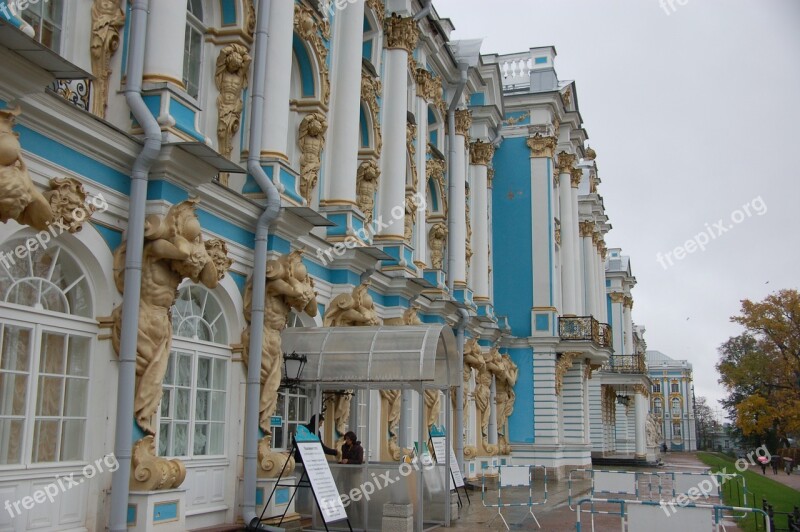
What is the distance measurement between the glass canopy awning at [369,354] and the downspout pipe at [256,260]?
1076 millimetres

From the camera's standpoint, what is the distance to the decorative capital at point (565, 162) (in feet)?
111

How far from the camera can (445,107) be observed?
24.2m

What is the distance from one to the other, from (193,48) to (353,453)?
243 inches

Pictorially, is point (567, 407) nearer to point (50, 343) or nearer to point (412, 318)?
point (412, 318)

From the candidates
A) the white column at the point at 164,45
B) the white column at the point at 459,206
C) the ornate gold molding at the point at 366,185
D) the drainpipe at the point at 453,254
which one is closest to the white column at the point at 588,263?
the white column at the point at 459,206

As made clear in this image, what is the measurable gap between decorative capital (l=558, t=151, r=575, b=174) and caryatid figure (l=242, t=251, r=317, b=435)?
23.1m

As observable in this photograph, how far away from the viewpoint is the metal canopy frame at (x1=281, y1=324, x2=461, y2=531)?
40.7 ft

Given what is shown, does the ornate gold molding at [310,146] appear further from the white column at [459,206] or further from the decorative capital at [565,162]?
the decorative capital at [565,162]

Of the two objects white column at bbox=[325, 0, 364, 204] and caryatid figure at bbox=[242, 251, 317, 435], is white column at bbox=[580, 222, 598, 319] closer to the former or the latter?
white column at bbox=[325, 0, 364, 204]

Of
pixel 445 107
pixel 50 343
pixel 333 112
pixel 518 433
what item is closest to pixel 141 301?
pixel 50 343

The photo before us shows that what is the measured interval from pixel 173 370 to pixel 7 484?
2.81 meters

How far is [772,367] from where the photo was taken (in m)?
35.2

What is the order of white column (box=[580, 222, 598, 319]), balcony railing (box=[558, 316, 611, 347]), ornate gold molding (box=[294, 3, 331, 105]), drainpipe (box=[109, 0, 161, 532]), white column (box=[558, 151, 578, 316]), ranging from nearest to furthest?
drainpipe (box=[109, 0, 161, 532]), ornate gold molding (box=[294, 3, 331, 105]), balcony railing (box=[558, 316, 611, 347]), white column (box=[558, 151, 578, 316]), white column (box=[580, 222, 598, 319])

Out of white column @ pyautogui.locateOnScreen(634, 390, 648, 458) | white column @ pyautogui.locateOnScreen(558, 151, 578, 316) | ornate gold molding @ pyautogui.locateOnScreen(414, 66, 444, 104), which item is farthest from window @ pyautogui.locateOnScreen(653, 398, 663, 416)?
ornate gold molding @ pyautogui.locateOnScreen(414, 66, 444, 104)
